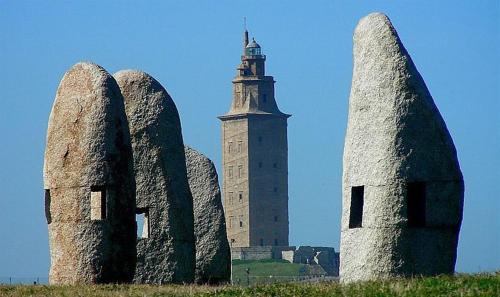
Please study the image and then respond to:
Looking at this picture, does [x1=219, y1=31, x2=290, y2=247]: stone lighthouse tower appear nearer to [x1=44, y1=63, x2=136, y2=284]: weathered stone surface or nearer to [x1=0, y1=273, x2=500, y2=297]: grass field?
[x1=44, y1=63, x2=136, y2=284]: weathered stone surface

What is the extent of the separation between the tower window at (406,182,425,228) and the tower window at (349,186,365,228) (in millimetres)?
714

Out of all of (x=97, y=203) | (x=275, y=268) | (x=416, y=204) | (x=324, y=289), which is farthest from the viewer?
(x=275, y=268)

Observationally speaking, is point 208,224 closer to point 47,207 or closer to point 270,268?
point 47,207

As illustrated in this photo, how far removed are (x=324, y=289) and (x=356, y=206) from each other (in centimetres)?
350

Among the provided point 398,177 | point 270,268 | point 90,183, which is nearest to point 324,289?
point 398,177

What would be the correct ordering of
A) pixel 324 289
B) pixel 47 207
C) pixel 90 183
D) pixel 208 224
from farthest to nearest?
pixel 208 224, pixel 47 207, pixel 90 183, pixel 324 289

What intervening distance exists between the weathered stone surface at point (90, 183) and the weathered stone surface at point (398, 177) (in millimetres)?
3420

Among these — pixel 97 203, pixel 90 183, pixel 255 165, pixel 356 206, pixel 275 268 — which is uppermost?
pixel 255 165

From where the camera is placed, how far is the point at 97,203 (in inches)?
1085

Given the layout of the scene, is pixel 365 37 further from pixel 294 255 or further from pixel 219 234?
pixel 294 255

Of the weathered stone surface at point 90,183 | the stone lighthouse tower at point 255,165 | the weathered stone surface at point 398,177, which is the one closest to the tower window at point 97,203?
the weathered stone surface at point 90,183

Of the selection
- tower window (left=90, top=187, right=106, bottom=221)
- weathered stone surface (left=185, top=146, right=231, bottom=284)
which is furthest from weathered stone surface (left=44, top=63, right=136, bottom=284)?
weathered stone surface (left=185, top=146, right=231, bottom=284)

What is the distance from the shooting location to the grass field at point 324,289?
2078 cm

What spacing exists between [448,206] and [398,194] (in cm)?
85
